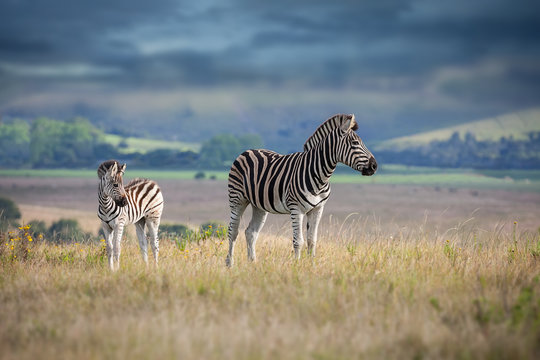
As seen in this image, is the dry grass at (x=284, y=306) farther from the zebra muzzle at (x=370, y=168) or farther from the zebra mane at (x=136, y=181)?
the zebra muzzle at (x=370, y=168)

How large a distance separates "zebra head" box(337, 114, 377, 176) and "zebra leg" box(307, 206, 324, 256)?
133 cm

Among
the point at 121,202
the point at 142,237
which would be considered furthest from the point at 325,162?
the point at 142,237

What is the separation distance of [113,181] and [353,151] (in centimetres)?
478

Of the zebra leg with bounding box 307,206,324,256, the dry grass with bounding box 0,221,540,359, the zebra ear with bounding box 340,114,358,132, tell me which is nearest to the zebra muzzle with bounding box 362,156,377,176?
the zebra ear with bounding box 340,114,358,132

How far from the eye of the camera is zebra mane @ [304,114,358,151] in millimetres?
10664

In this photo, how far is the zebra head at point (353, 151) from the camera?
33.1 feet

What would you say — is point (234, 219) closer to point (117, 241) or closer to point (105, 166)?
point (117, 241)

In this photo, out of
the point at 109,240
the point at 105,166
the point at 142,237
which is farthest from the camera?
the point at 142,237

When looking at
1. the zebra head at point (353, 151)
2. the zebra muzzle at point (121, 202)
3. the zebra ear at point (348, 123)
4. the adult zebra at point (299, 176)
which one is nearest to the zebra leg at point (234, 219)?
the adult zebra at point (299, 176)

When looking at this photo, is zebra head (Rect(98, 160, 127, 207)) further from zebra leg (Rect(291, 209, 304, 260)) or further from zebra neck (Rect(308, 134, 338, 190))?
zebra neck (Rect(308, 134, 338, 190))

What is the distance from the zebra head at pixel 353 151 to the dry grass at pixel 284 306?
6.56 ft

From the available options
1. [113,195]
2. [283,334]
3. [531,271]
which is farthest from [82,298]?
[531,271]

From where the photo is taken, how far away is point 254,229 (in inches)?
479

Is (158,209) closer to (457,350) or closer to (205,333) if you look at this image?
(205,333)
